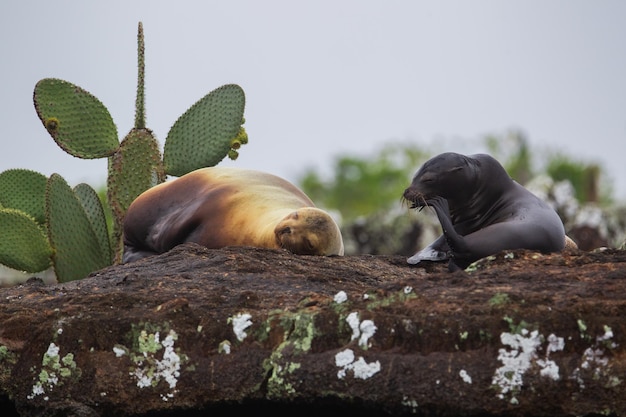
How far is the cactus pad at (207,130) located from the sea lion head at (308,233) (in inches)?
86.6

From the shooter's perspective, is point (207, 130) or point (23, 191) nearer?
point (207, 130)

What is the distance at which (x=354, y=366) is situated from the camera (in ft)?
12.8

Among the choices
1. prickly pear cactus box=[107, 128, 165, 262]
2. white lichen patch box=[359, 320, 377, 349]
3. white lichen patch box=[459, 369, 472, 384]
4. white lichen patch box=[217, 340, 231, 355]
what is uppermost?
white lichen patch box=[359, 320, 377, 349]

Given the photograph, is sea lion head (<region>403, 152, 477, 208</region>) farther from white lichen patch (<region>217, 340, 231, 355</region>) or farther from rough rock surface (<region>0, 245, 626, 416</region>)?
white lichen patch (<region>217, 340, 231, 355</region>)

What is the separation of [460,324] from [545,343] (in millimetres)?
286

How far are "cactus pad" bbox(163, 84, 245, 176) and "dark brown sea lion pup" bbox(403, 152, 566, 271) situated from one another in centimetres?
293

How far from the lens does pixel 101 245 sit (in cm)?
806

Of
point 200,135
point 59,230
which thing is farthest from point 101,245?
point 200,135

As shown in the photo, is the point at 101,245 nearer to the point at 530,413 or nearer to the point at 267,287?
the point at 267,287

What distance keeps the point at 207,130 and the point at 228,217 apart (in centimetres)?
157

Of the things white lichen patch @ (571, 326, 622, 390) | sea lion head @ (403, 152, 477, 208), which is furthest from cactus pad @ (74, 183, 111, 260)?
white lichen patch @ (571, 326, 622, 390)

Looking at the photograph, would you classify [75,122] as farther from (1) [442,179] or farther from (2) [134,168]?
(1) [442,179]

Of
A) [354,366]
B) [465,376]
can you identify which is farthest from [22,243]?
[465,376]

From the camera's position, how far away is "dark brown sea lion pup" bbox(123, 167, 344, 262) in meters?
5.94
